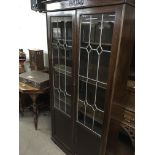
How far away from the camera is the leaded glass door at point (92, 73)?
4.04 ft

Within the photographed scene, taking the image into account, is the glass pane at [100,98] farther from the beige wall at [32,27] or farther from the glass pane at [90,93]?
the beige wall at [32,27]

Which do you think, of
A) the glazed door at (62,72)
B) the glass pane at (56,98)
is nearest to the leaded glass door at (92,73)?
the glazed door at (62,72)

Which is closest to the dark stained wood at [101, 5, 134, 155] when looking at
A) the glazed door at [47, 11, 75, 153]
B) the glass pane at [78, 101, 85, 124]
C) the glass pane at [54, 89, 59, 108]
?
the glass pane at [78, 101, 85, 124]

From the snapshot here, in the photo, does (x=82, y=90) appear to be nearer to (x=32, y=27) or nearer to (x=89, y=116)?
(x=89, y=116)

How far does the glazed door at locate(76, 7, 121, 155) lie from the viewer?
1194 millimetres

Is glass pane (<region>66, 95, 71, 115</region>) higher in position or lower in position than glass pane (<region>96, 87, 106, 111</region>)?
lower

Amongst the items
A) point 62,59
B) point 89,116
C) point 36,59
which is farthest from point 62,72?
point 36,59

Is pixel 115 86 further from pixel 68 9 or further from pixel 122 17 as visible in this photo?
pixel 68 9

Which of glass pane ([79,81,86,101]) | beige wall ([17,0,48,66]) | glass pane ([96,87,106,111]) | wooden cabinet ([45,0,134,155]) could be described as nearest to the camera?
wooden cabinet ([45,0,134,155])

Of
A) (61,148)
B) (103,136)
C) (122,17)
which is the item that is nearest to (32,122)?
(61,148)

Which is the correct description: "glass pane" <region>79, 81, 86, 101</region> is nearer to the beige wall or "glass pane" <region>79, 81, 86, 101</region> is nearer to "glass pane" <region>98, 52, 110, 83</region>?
"glass pane" <region>98, 52, 110, 83</region>

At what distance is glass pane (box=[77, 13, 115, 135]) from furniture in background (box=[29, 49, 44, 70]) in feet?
4.33

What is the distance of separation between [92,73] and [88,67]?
65 mm
